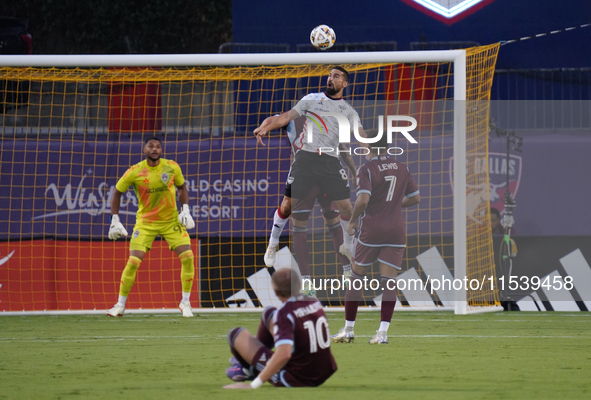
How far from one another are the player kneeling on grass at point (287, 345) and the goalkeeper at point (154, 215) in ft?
15.9

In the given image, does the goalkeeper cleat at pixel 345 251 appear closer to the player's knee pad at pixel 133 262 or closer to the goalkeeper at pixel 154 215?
the goalkeeper at pixel 154 215

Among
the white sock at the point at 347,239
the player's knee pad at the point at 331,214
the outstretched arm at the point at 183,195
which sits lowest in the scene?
the white sock at the point at 347,239

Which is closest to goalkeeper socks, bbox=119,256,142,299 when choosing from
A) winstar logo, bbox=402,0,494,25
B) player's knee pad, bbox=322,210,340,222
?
player's knee pad, bbox=322,210,340,222

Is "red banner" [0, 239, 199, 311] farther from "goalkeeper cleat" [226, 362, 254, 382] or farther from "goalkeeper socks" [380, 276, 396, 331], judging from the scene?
"goalkeeper cleat" [226, 362, 254, 382]

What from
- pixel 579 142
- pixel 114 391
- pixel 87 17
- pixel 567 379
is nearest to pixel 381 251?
pixel 567 379

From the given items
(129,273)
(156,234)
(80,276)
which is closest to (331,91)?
(156,234)

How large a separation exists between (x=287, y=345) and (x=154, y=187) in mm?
5529

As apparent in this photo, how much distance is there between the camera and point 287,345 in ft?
14.3

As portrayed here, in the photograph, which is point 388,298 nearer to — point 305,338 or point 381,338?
point 381,338

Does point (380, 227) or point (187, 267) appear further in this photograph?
point (187, 267)

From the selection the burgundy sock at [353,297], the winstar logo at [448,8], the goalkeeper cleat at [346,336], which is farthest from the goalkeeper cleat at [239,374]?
the winstar logo at [448,8]

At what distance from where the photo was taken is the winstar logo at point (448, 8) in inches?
537

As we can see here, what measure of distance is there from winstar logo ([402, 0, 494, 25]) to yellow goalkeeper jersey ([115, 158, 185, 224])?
20.3 feet

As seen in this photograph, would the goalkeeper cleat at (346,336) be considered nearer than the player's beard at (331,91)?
Yes
